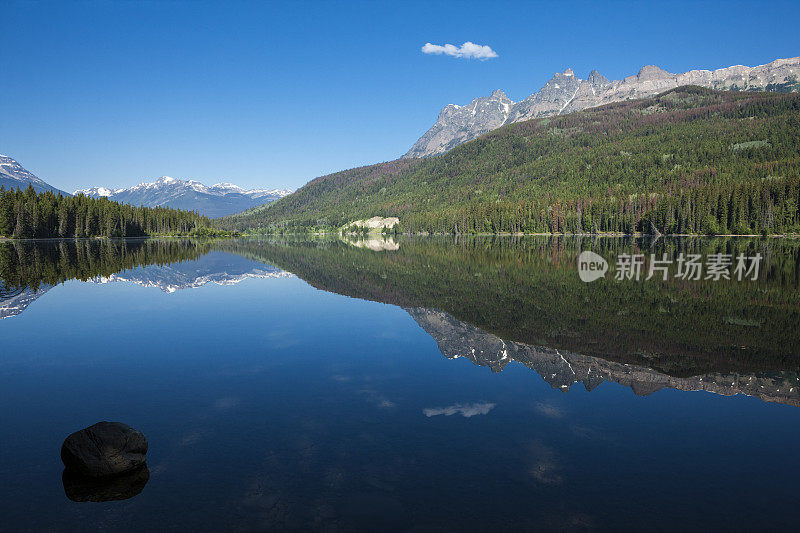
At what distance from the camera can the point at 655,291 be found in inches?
1270

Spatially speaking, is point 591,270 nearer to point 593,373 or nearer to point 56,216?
point 593,373

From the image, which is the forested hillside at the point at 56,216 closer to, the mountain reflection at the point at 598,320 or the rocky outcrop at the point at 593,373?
the mountain reflection at the point at 598,320

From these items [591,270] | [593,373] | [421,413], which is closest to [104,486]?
[421,413]

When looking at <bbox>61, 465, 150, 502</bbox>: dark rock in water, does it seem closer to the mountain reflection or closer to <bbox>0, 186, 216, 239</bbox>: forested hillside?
the mountain reflection

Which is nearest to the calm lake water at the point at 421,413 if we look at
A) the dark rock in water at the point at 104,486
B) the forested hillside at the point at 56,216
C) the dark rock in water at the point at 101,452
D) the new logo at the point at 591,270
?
the dark rock in water at the point at 104,486

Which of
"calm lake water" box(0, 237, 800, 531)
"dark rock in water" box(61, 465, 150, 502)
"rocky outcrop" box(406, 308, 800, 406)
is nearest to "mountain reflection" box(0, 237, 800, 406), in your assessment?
"rocky outcrop" box(406, 308, 800, 406)

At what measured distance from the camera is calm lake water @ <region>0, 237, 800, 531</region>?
8.25 metres

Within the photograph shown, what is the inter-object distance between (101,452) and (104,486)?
69 centimetres

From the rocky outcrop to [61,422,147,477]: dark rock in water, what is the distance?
38.9ft

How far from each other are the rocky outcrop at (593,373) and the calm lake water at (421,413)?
0.10 m

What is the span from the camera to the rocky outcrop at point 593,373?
14.4 m

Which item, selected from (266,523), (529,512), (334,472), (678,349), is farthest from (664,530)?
(678,349)

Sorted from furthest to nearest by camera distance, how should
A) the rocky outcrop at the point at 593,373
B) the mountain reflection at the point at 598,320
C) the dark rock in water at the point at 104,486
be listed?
the mountain reflection at the point at 598,320 < the rocky outcrop at the point at 593,373 < the dark rock in water at the point at 104,486

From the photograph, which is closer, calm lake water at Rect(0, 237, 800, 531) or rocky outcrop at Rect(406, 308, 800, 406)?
calm lake water at Rect(0, 237, 800, 531)
